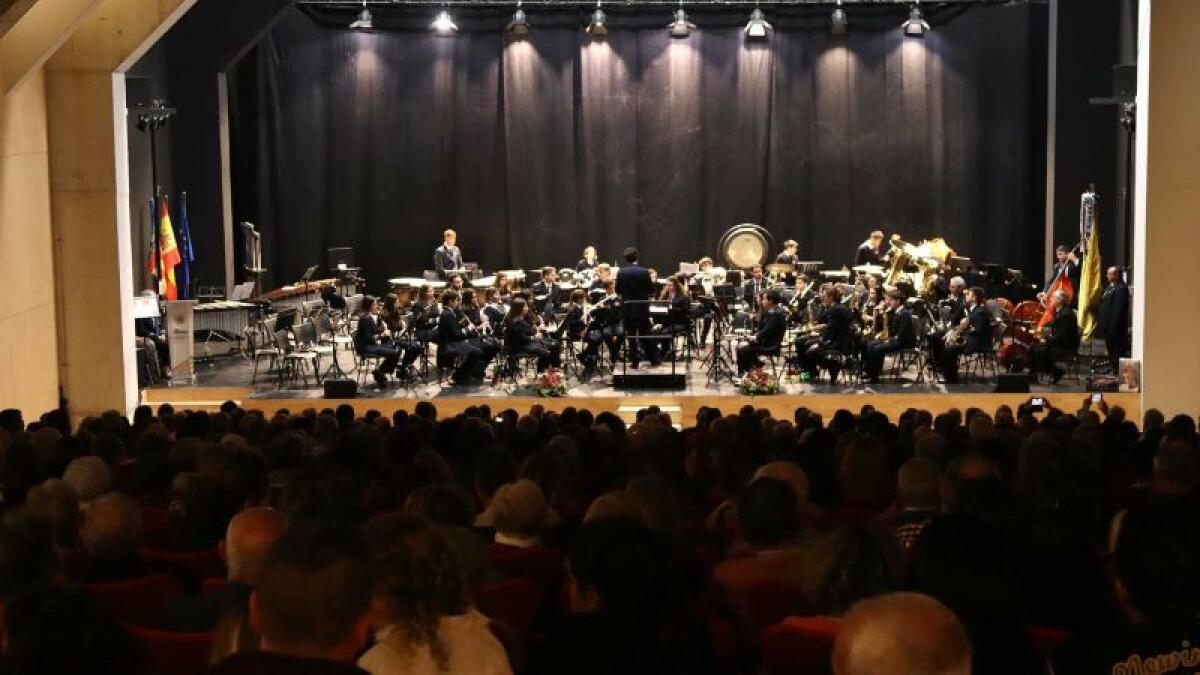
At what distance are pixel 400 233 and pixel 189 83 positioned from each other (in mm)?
5737

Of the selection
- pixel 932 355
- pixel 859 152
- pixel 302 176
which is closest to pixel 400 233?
pixel 302 176

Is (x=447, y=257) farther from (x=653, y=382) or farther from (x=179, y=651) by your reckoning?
(x=179, y=651)

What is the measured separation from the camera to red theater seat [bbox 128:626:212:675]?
443 cm

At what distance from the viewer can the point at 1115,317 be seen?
718 inches

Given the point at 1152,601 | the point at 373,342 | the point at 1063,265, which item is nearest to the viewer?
the point at 1152,601

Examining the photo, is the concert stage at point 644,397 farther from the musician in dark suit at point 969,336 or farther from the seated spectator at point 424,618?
the seated spectator at point 424,618

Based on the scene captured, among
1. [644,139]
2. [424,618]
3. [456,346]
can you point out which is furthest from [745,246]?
[424,618]

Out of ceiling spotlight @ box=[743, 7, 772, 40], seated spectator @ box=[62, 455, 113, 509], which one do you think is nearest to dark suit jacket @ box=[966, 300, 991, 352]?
ceiling spotlight @ box=[743, 7, 772, 40]

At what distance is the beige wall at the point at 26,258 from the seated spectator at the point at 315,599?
12.0 meters

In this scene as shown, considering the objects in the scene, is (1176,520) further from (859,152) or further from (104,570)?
(859,152)

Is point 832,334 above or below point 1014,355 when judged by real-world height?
above

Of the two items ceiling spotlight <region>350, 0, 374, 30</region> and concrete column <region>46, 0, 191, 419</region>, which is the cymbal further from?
concrete column <region>46, 0, 191, 419</region>

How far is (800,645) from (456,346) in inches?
553

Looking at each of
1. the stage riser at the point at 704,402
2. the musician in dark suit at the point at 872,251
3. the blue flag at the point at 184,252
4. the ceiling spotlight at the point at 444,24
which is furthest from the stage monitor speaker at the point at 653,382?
the ceiling spotlight at the point at 444,24
